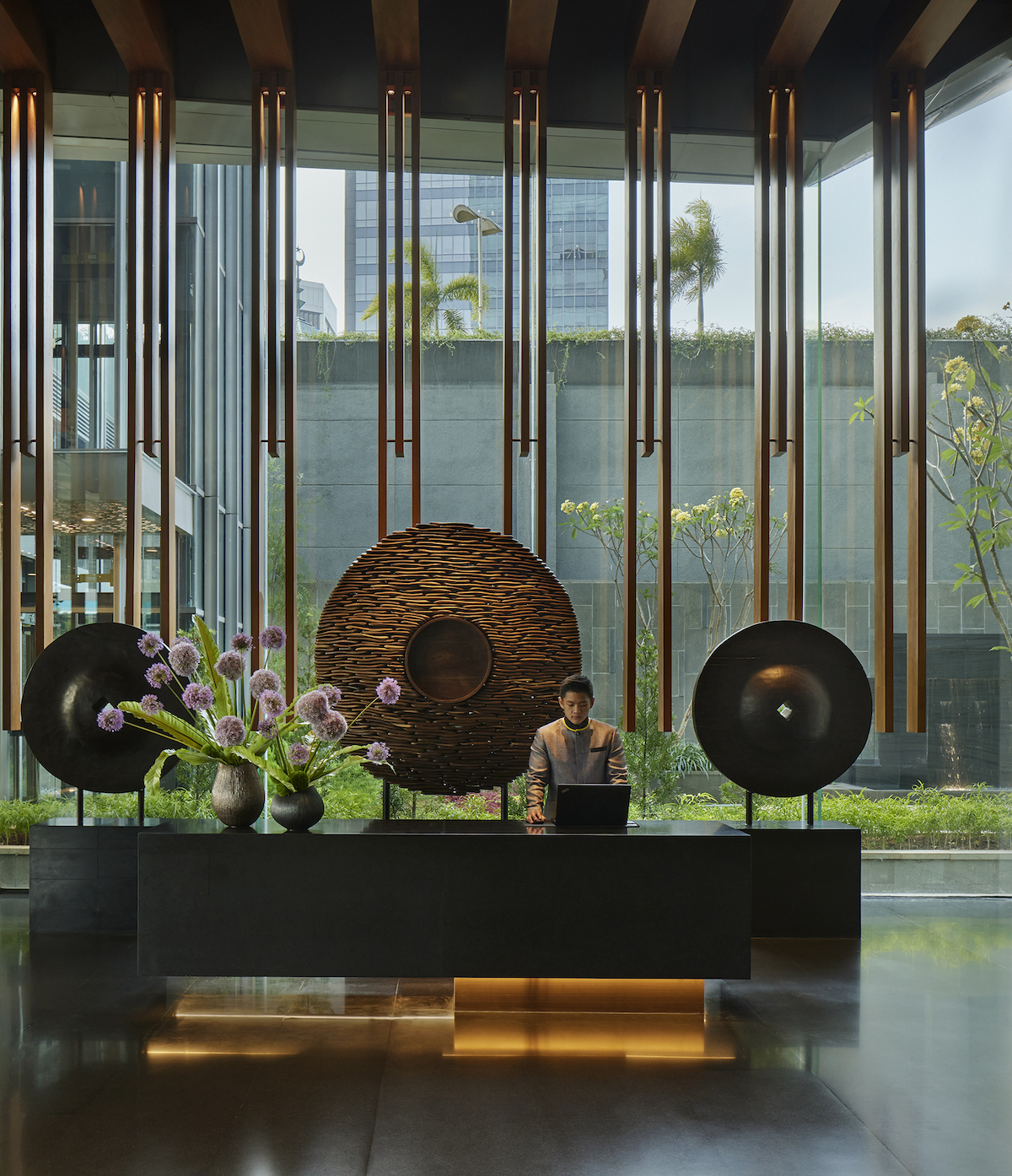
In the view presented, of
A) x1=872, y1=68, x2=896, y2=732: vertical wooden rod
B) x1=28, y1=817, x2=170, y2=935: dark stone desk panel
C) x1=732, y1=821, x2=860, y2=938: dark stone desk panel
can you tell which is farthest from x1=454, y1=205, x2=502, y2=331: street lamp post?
x1=28, y1=817, x2=170, y2=935: dark stone desk panel

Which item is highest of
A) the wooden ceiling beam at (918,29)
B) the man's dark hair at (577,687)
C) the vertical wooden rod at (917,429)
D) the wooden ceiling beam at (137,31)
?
the wooden ceiling beam at (918,29)

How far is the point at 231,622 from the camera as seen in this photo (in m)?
6.11

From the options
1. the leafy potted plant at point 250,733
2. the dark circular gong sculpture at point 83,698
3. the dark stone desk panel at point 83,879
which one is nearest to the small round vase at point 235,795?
the leafy potted plant at point 250,733

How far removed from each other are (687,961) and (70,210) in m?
5.23

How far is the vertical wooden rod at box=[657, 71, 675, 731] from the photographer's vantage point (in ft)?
17.0

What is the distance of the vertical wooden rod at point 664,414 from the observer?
5191 millimetres

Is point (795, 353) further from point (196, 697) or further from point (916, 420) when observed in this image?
point (196, 697)

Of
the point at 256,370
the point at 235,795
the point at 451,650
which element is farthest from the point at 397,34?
the point at 235,795

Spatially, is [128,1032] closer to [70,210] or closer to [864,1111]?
[864,1111]

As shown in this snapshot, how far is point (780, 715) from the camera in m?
4.69

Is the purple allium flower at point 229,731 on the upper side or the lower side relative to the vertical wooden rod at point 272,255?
lower

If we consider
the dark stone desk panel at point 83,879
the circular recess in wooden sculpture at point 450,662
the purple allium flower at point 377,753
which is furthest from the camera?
the dark stone desk panel at point 83,879

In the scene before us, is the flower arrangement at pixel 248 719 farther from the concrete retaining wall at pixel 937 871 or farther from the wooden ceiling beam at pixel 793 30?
the wooden ceiling beam at pixel 793 30

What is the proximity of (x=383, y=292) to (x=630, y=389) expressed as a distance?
53.2 inches
